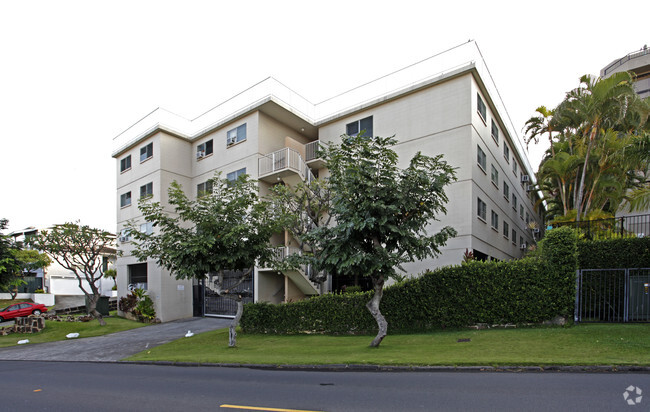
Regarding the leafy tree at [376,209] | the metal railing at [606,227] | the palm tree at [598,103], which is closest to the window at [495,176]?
the palm tree at [598,103]

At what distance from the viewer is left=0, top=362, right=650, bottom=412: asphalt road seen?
559 centimetres

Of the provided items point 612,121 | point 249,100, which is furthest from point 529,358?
point 249,100

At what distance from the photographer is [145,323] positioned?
78.6 feet

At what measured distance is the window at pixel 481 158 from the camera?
59.8 ft

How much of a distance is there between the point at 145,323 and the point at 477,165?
21196mm

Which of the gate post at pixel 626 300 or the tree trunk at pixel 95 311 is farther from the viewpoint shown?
the tree trunk at pixel 95 311

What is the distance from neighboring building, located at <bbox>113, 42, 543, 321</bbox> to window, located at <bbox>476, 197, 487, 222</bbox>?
0.07 meters

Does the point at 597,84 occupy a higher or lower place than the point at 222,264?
higher

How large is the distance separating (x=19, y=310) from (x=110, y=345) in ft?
57.3

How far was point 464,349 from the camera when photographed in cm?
998

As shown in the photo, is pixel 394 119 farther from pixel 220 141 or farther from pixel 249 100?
pixel 220 141

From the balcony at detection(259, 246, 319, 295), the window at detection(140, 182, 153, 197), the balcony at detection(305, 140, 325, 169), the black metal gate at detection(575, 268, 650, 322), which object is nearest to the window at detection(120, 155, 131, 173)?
the window at detection(140, 182, 153, 197)

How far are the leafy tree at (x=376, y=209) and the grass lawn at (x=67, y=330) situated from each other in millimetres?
17088

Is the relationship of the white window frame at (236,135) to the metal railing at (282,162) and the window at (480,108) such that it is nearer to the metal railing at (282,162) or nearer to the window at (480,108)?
the metal railing at (282,162)
